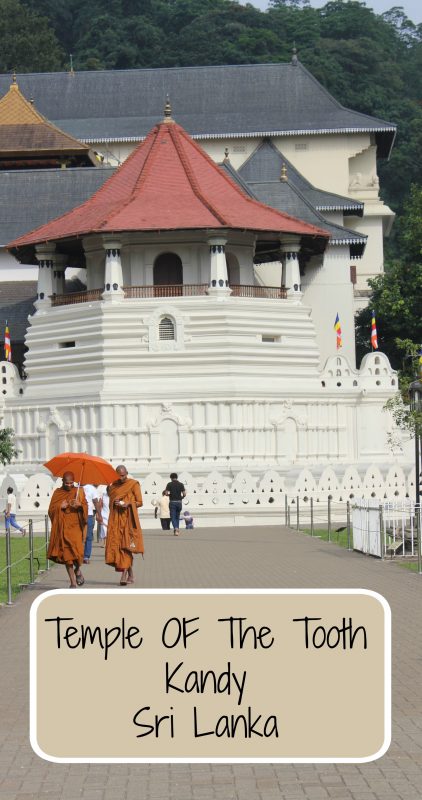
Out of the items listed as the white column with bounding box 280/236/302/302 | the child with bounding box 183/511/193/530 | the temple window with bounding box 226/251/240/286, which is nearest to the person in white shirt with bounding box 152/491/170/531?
the child with bounding box 183/511/193/530

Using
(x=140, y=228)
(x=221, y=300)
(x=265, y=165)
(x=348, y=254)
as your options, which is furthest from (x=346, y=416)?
(x=265, y=165)

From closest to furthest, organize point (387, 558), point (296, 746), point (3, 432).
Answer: point (296, 746) → point (387, 558) → point (3, 432)

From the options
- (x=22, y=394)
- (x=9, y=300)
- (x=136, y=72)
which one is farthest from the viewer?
(x=136, y=72)

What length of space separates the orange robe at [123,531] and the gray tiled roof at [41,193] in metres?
45.1

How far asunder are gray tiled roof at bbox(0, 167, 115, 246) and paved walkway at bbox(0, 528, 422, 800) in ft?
147

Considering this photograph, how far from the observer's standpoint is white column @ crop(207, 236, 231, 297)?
50469mm

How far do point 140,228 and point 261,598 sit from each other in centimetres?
4423

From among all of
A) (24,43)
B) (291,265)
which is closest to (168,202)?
(291,265)

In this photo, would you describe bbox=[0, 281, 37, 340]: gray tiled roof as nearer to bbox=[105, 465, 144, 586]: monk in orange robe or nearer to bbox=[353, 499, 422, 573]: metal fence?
bbox=[353, 499, 422, 573]: metal fence

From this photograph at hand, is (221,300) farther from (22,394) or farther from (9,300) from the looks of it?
(9,300)

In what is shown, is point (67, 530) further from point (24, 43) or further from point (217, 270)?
point (24, 43)

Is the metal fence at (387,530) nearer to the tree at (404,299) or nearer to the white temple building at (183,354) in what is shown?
the white temple building at (183,354)

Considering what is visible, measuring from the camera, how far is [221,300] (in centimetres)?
5047

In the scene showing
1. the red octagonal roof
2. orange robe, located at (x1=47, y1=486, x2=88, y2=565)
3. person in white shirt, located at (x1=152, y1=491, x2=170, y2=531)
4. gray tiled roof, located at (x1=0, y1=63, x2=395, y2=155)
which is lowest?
person in white shirt, located at (x1=152, y1=491, x2=170, y2=531)
